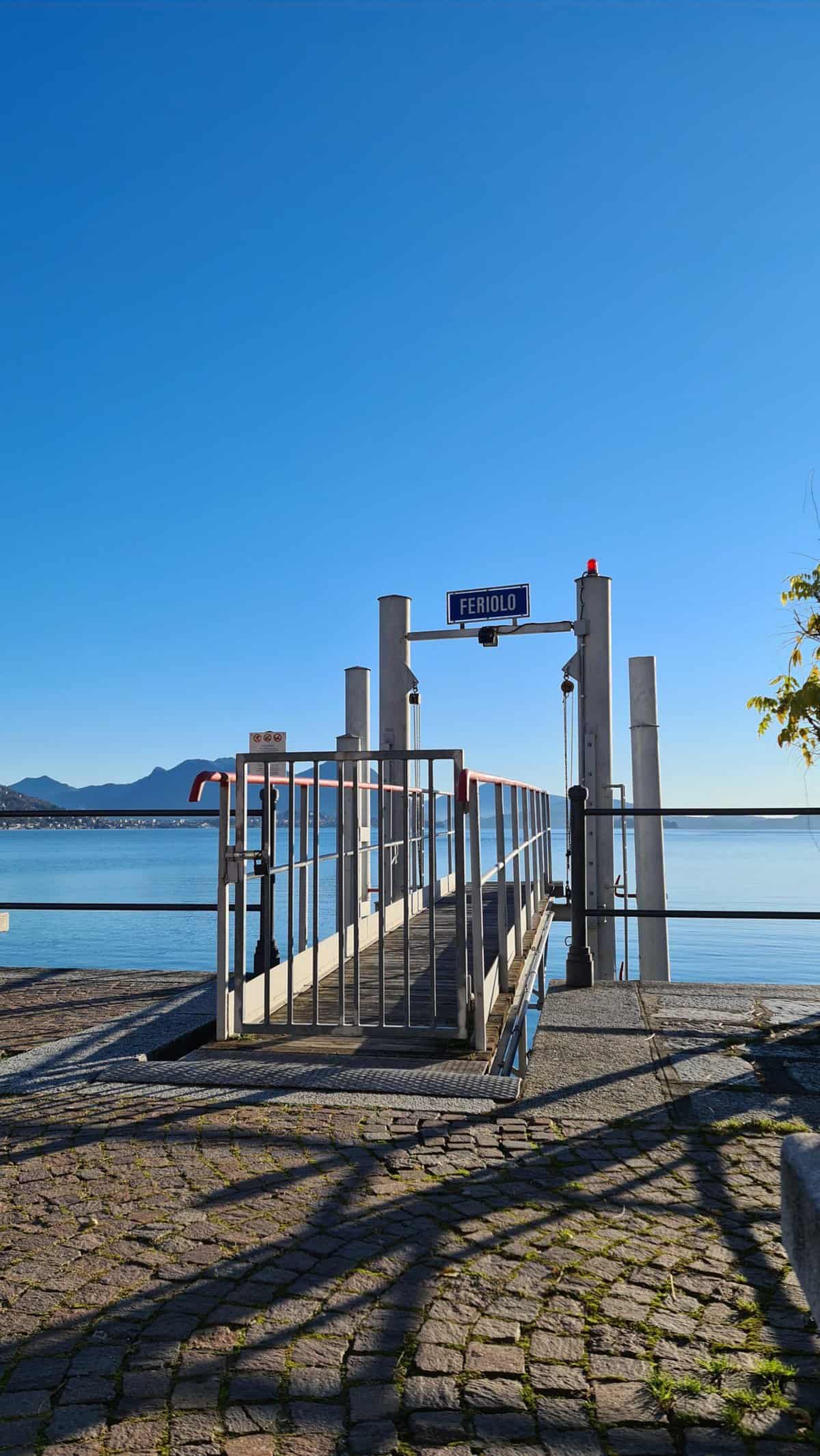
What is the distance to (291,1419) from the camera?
6.26 ft

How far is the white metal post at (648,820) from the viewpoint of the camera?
1095 cm

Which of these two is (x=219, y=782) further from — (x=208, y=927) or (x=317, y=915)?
(x=208, y=927)

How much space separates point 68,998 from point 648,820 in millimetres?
6791

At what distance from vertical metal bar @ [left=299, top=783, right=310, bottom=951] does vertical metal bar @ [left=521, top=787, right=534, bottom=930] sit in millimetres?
2630

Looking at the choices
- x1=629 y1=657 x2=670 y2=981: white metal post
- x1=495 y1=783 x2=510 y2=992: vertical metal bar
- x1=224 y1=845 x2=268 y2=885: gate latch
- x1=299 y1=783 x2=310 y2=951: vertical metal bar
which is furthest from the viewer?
x1=629 y1=657 x2=670 y2=981: white metal post

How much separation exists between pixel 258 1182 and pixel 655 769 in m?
8.69

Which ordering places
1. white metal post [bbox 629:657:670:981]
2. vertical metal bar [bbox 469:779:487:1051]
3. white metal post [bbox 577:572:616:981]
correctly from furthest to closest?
white metal post [bbox 629:657:670:981] → white metal post [bbox 577:572:616:981] → vertical metal bar [bbox 469:779:487:1051]

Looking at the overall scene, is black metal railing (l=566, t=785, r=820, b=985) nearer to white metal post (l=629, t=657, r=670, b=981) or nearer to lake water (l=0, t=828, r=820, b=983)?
lake water (l=0, t=828, r=820, b=983)

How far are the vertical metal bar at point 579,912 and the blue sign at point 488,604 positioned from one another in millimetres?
4398

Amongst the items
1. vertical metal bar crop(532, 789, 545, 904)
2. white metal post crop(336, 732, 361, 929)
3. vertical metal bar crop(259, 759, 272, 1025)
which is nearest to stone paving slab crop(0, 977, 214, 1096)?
vertical metal bar crop(259, 759, 272, 1025)

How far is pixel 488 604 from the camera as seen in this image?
11.3 meters

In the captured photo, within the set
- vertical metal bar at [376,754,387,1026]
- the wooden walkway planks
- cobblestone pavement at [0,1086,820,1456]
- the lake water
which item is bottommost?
the lake water

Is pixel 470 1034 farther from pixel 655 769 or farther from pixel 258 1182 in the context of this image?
pixel 655 769

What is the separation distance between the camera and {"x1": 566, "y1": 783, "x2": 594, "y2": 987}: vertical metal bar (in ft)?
21.5
